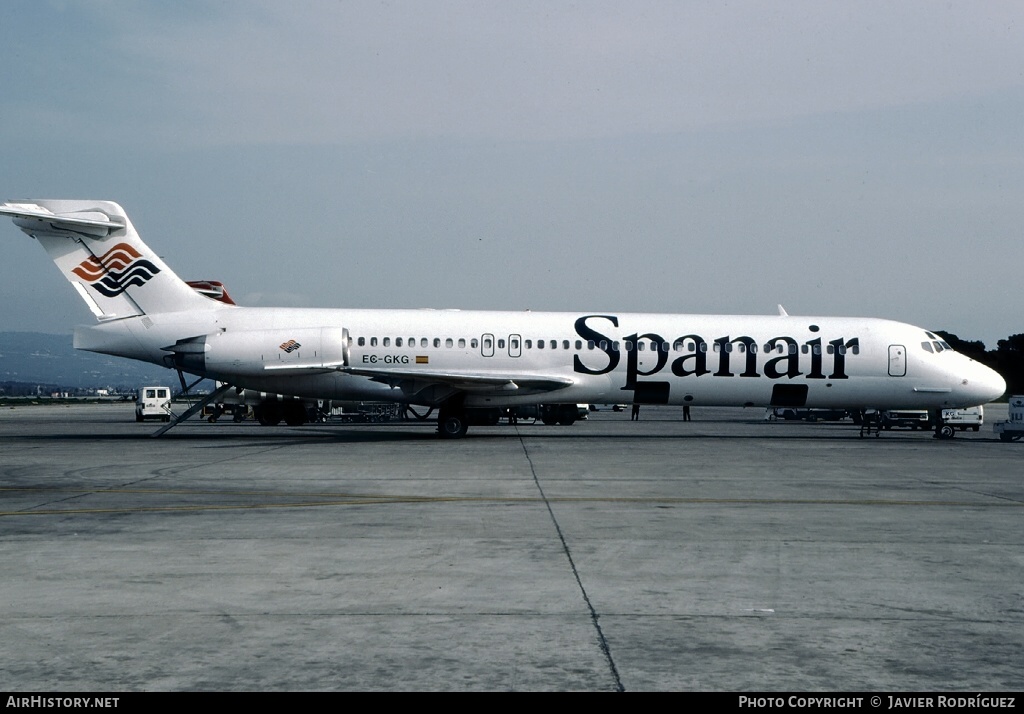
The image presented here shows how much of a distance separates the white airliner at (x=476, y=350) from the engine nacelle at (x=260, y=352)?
34 millimetres

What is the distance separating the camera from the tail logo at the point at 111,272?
29547 mm

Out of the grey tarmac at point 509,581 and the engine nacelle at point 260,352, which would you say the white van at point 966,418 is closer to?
the grey tarmac at point 509,581

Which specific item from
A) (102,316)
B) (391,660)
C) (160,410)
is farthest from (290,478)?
(160,410)

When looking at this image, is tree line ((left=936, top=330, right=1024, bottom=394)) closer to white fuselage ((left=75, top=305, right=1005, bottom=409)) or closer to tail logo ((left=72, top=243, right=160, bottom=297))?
white fuselage ((left=75, top=305, right=1005, bottom=409))

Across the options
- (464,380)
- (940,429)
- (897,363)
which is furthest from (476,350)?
(940,429)

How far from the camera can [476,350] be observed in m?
30.4

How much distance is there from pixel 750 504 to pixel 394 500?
523 centimetres

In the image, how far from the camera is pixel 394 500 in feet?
48.9

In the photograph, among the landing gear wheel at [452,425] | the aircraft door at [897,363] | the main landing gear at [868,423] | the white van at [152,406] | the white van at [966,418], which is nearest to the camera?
the landing gear wheel at [452,425]

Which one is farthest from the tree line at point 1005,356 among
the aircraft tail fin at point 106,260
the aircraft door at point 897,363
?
the aircraft tail fin at point 106,260

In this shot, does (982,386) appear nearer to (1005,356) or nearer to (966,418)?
(966,418)

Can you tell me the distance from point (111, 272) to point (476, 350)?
11034 mm

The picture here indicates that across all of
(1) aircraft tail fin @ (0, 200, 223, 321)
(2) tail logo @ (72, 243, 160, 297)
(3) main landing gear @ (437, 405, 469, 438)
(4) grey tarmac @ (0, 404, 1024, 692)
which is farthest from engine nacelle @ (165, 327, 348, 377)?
(4) grey tarmac @ (0, 404, 1024, 692)

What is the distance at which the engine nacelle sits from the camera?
29516mm
